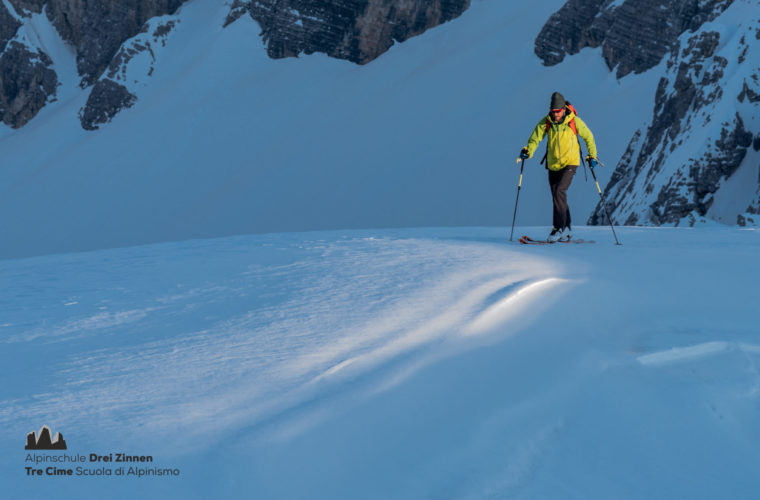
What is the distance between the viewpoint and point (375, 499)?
1.95 m

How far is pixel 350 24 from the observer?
4109 cm

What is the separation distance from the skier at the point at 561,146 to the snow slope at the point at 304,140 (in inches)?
642

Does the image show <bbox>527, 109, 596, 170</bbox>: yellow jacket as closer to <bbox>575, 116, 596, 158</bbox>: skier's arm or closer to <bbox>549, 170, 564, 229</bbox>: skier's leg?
<bbox>575, 116, 596, 158</bbox>: skier's arm

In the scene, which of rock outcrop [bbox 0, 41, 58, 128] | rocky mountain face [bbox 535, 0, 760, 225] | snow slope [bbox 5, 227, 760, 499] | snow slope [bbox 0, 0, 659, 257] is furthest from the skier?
rock outcrop [bbox 0, 41, 58, 128]

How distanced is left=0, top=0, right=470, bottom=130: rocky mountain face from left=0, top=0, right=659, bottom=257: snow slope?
823 mm

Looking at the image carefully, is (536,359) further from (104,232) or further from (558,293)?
(104,232)

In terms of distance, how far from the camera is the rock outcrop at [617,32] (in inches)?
1095

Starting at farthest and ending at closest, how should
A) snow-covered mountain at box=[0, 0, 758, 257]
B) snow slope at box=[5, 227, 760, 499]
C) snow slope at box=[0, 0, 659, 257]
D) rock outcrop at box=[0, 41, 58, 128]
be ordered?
rock outcrop at box=[0, 41, 58, 128], snow slope at box=[0, 0, 659, 257], snow-covered mountain at box=[0, 0, 758, 257], snow slope at box=[5, 227, 760, 499]

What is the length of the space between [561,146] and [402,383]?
5408mm

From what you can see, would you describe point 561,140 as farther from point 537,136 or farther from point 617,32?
point 617,32

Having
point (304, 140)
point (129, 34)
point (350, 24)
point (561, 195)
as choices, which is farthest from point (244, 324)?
point (129, 34)

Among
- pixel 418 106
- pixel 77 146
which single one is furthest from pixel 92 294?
pixel 77 146

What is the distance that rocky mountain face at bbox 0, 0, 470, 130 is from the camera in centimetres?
4103

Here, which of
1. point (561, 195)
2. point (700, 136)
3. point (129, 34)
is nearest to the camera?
point (561, 195)
